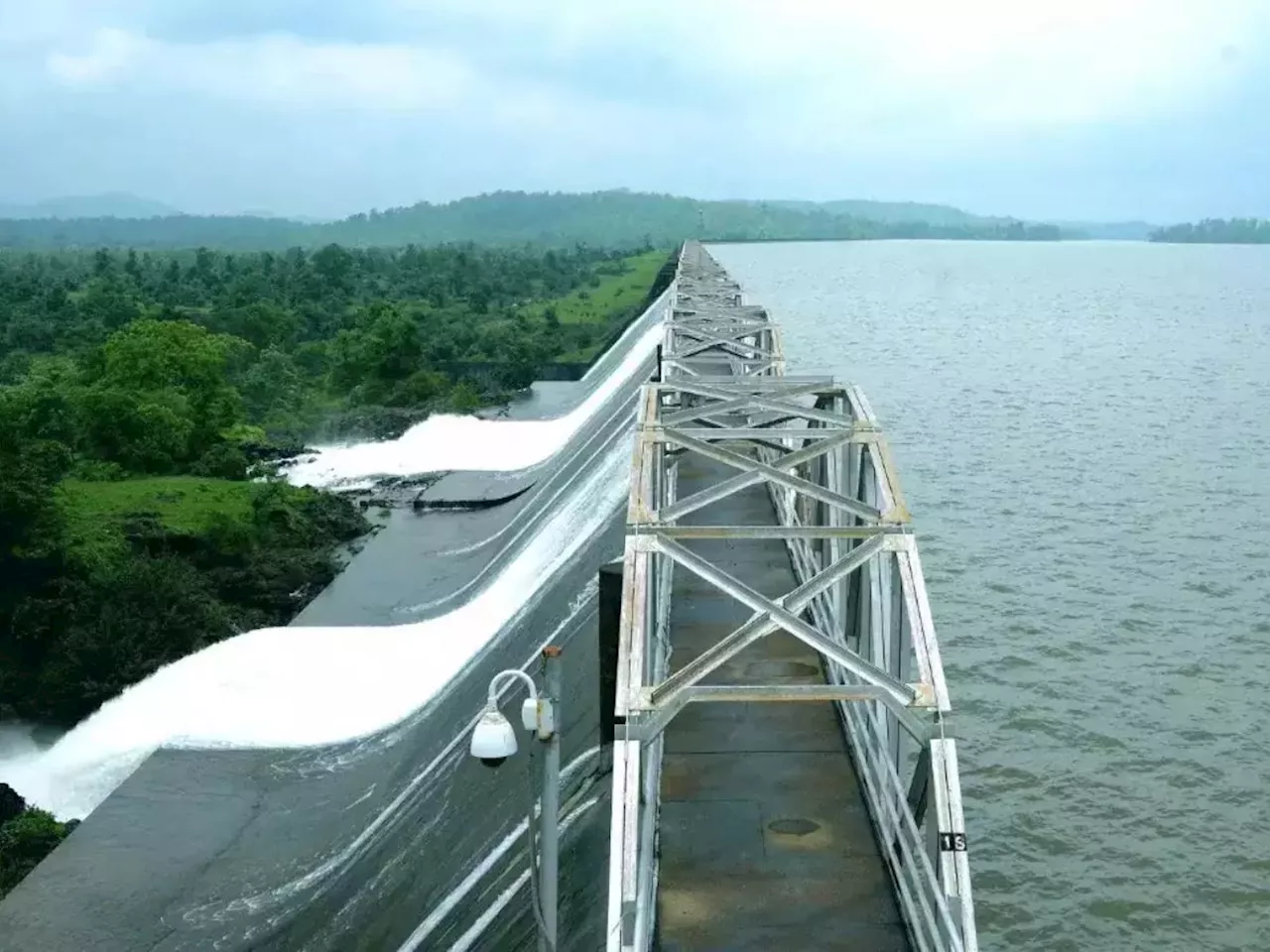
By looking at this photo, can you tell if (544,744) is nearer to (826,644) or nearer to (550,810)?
(550,810)

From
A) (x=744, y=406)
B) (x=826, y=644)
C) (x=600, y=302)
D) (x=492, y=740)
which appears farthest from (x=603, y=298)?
(x=492, y=740)

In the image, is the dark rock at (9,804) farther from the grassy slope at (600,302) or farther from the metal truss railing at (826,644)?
the grassy slope at (600,302)

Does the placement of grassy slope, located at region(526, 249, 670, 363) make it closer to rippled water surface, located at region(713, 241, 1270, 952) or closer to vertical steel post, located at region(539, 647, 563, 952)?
rippled water surface, located at region(713, 241, 1270, 952)

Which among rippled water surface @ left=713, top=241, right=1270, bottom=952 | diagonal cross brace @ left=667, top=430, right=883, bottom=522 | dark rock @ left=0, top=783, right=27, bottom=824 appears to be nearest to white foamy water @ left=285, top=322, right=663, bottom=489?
rippled water surface @ left=713, top=241, right=1270, bottom=952

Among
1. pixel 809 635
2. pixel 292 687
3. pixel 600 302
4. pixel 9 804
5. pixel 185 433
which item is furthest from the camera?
pixel 600 302

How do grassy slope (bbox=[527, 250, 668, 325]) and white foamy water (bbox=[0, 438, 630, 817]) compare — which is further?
grassy slope (bbox=[527, 250, 668, 325])

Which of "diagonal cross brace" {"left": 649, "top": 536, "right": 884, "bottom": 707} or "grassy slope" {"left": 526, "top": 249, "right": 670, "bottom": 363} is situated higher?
"diagonal cross brace" {"left": 649, "top": 536, "right": 884, "bottom": 707}
